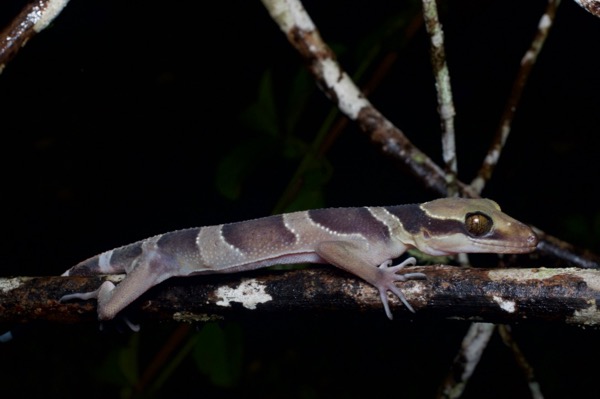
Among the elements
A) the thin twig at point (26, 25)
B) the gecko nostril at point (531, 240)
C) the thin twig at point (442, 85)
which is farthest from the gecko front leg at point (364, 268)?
the thin twig at point (26, 25)

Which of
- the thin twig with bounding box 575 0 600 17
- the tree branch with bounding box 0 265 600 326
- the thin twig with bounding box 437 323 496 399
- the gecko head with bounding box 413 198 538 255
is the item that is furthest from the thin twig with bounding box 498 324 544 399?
the thin twig with bounding box 575 0 600 17

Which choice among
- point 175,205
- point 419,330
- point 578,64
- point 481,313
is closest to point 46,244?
point 175,205

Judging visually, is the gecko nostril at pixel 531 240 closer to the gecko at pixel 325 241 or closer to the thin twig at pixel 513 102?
the gecko at pixel 325 241

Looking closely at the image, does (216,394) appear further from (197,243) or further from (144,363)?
(197,243)

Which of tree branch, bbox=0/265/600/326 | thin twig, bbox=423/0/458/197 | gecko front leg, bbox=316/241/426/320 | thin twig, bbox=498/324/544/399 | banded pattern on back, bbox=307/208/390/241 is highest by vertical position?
thin twig, bbox=423/0/458/197

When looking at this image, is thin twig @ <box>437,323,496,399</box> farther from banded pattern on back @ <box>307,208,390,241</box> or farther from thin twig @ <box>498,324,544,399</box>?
banded pattern on back @ <box>307,208,390,241</box>

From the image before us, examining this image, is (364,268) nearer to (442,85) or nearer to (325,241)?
(325,241)
